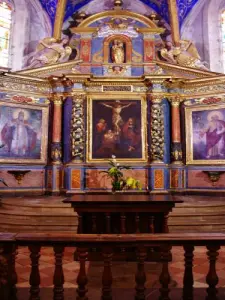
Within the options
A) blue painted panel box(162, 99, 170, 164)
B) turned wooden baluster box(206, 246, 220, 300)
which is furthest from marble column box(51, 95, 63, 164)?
turned wooden baluster box(206, 246, 220, 300)

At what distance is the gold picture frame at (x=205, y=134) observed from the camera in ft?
43.1

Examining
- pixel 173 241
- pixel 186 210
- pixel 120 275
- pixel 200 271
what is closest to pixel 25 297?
pixel 173 241

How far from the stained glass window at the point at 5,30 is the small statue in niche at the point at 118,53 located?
15.4ft

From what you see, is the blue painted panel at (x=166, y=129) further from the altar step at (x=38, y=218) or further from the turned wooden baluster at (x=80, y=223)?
the turned wooden baluster at (x=80, y=223)

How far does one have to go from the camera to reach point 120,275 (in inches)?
194

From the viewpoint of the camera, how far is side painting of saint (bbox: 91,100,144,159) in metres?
13.5

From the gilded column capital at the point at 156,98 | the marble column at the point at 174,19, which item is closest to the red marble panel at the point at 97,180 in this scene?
the gilded column capital at the point at 156,98

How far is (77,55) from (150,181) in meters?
6.31

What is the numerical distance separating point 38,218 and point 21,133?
5491mm

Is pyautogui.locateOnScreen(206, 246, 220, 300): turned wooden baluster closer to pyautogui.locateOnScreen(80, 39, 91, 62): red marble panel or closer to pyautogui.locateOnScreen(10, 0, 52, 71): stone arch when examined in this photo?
pyautogui.locateOnScreen(80, 39, 91, 62): red marble panel

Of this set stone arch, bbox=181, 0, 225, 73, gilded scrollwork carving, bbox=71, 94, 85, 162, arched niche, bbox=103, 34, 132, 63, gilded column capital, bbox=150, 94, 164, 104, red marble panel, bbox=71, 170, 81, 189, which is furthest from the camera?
stone arch, bbox=181, 0, 225, 73

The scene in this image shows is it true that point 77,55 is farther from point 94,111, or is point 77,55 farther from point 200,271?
point 200,271

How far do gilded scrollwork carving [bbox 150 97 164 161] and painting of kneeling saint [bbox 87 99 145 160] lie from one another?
1.45 feet

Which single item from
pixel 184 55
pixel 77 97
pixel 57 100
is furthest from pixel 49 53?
pixel 184 55
